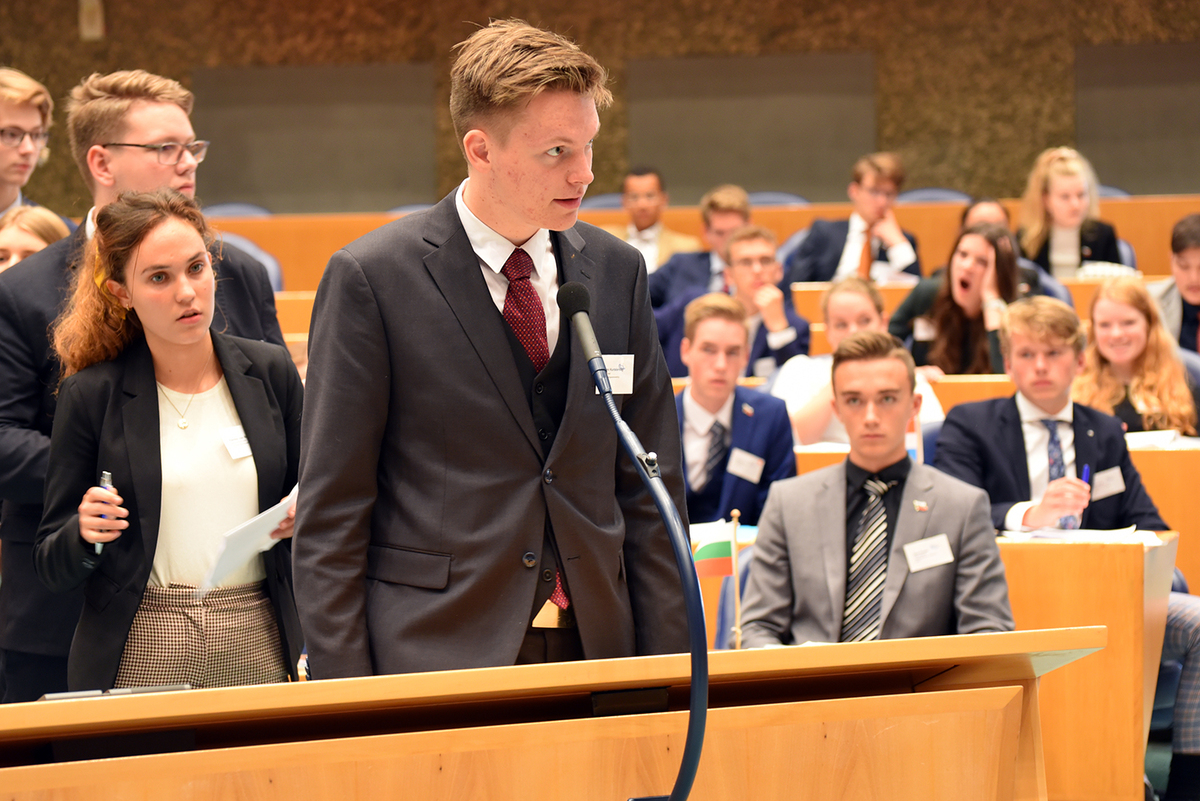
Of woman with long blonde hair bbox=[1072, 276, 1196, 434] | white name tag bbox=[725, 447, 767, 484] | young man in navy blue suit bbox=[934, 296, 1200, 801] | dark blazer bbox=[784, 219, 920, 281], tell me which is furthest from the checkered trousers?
dark blazer bbox=[784, 219, 920, 281]

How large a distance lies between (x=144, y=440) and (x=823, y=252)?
4935 millimetres

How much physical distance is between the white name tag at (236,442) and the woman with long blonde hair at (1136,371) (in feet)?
9.68

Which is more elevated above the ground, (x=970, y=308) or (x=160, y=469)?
(x=970, y=308)

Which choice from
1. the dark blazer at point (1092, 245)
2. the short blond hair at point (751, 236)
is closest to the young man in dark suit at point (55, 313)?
the short blond hair at point (751, 236)

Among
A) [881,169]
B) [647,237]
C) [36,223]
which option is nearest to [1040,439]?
[36,223]

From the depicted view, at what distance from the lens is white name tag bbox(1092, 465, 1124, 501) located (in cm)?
324

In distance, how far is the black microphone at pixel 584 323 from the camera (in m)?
1.27

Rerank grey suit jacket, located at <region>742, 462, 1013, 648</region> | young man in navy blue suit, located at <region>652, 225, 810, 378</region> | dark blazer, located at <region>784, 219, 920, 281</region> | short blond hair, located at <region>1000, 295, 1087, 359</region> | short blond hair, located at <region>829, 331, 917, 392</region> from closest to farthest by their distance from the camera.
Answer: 1. grey suit jacket, located at <region>742, 462, 1013, 648</region>
2. short blond hair, located at <region>829, 331, 917, 392</region>
3. short blond hair, located at <region>1000, 295, 1087, 359</region>
4. young man in navy blue suit, located at <region>652, 225, 810, 378</region>
5. dark blazer, located at <region>784, 219, 920, 281</region>

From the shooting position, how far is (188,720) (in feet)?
3.71

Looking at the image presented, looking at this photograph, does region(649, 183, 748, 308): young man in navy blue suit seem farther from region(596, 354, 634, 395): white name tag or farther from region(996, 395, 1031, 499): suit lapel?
region(596, 354, 634, 395): white name tag

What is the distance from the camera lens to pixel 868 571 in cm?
267

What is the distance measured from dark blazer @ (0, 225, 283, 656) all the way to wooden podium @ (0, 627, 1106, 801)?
2.97 feet

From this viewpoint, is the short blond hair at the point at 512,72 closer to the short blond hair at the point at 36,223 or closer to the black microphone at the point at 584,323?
the black microphone at the point at 584,323

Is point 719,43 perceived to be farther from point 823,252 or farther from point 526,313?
point 526,313
